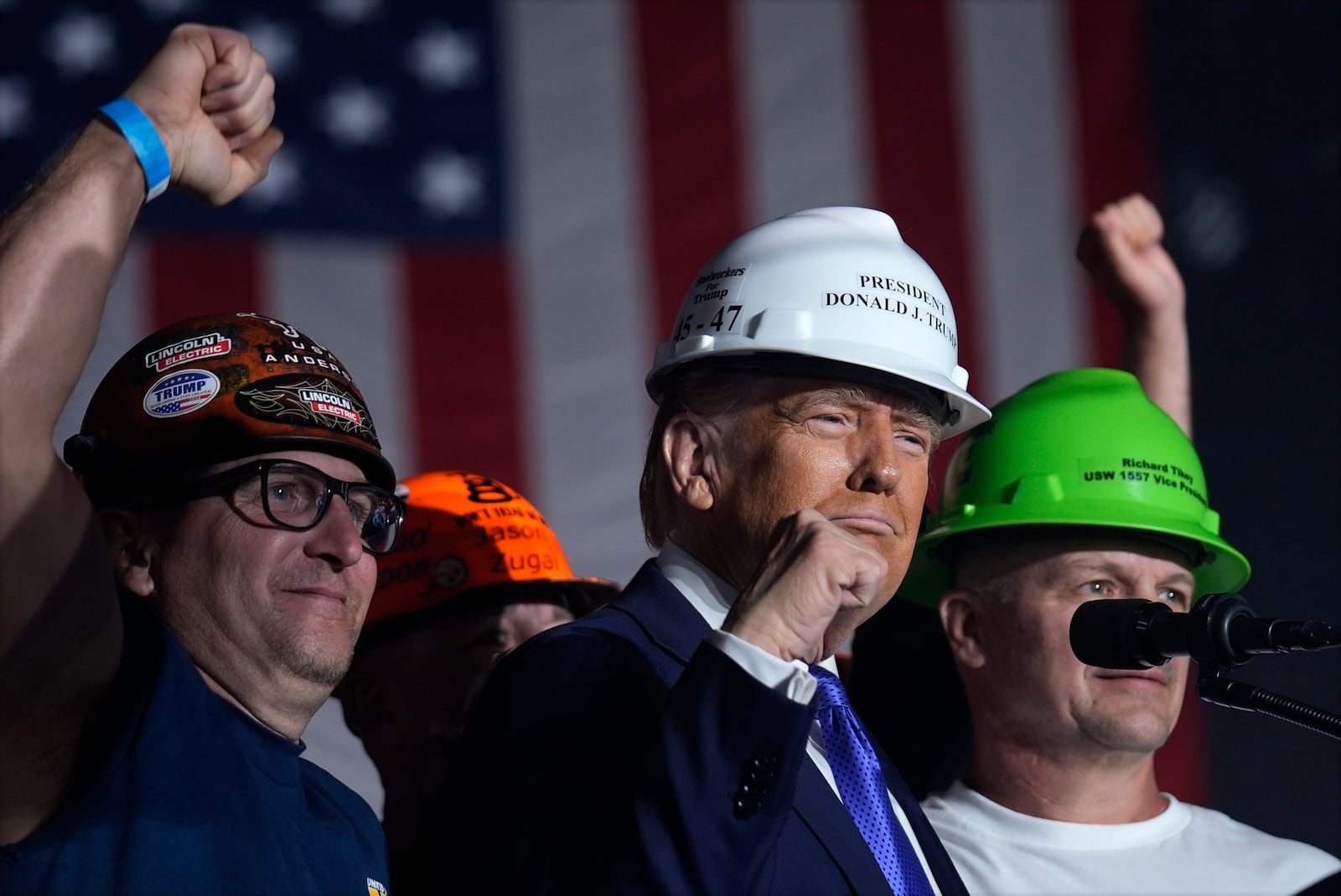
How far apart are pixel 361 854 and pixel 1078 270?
3.81 m

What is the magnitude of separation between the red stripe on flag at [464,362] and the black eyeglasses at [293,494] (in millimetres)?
2368

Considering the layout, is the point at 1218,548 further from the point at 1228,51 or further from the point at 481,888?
the point at 1228,51

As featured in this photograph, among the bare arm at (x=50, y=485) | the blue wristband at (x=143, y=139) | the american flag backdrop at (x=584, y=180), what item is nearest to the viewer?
the bare arm at (x=50, y=485)

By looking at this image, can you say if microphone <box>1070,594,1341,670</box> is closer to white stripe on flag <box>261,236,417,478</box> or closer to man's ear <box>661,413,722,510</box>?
man's ear <box>661,413,722,510</box>

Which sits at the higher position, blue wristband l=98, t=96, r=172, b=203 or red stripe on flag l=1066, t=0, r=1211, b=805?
red stripe on flag l=1066, t=0, r=1211, b=805

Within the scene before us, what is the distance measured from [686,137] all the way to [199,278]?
5.41 feet

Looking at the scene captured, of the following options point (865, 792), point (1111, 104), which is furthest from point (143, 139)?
point (1111, 104)

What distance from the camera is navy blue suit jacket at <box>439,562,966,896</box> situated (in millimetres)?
1677

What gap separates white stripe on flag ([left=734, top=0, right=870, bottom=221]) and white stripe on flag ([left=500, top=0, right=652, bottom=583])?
1.50 feet

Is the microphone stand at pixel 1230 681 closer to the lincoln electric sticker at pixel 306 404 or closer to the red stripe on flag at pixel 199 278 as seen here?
the lincoln electric sticker at pixel 306 404

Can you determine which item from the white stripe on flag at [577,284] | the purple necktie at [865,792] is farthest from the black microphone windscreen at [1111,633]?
the white stripe on flag at [577,284]

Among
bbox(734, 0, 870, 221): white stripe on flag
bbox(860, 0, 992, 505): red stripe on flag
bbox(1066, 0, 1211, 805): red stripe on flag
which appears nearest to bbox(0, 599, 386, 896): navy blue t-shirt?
bbox(734, 0, 870, 221): white stripe on flag

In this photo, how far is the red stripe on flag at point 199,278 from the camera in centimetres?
441

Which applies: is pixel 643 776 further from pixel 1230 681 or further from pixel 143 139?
pixel 143 139
